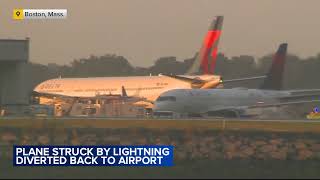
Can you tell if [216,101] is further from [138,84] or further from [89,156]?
[89,156]

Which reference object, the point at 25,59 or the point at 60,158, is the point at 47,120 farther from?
the point at 25,59

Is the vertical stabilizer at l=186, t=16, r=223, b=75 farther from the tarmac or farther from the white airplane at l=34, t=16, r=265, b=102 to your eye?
the tarmac

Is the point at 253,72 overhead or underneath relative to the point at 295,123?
overhead

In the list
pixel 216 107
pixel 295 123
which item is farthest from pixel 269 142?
pixel 216 107

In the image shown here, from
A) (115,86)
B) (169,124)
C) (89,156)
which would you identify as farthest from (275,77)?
(89,156)

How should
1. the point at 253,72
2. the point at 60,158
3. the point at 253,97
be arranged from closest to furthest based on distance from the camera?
1. the point at 60,158
2. the point at 253,97
3. the point at 253,72

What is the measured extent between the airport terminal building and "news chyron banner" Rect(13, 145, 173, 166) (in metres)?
31.2

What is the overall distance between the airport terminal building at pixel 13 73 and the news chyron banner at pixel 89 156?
31.2 metres

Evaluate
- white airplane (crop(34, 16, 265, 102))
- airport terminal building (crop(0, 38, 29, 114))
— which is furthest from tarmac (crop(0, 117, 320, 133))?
white airplane (crop(34, 16, 265, 102))

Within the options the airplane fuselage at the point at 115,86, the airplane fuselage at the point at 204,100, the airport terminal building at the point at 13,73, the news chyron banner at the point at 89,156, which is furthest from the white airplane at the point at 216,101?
the news chyron banner at the point at 89,156

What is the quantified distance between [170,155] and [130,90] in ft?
208

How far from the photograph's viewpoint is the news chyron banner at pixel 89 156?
102 feet

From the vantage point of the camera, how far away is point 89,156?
3188cm

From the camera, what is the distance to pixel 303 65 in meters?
128
